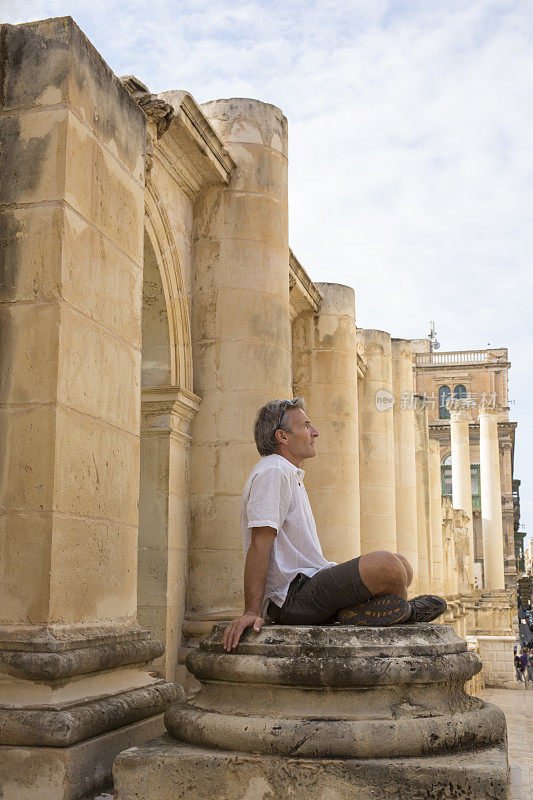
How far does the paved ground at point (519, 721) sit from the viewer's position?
483 inches

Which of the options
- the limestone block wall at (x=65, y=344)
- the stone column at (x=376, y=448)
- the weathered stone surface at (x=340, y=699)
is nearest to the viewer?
the weathered stone surface at (x=340, y=699)

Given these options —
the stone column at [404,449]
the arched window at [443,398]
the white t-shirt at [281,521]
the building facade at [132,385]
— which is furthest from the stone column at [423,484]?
the arched window at [443,398]

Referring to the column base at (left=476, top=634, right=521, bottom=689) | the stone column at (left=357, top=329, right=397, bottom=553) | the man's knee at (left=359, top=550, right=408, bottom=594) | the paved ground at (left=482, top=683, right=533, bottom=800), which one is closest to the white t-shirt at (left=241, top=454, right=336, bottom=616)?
the man's knee at (left=359, top=550, right=408, bottom=594)

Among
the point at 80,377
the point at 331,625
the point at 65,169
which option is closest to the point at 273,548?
the point at 331,625

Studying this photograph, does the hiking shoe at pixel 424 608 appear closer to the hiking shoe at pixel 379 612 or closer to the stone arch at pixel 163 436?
the hiking shoe at pixel 379 612

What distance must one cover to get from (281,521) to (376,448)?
13.7 meters

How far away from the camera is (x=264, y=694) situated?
11.2ft

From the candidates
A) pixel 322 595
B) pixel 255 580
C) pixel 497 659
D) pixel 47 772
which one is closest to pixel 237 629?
pixel 255 580

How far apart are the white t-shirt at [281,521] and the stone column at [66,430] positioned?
0.77 m

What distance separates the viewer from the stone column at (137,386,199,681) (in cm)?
784

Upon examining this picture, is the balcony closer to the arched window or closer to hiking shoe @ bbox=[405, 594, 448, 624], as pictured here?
the arched window

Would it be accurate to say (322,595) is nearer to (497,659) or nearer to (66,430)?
(66,430)

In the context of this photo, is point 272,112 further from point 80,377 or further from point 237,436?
point 80,377

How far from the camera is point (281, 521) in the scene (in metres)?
3.91
